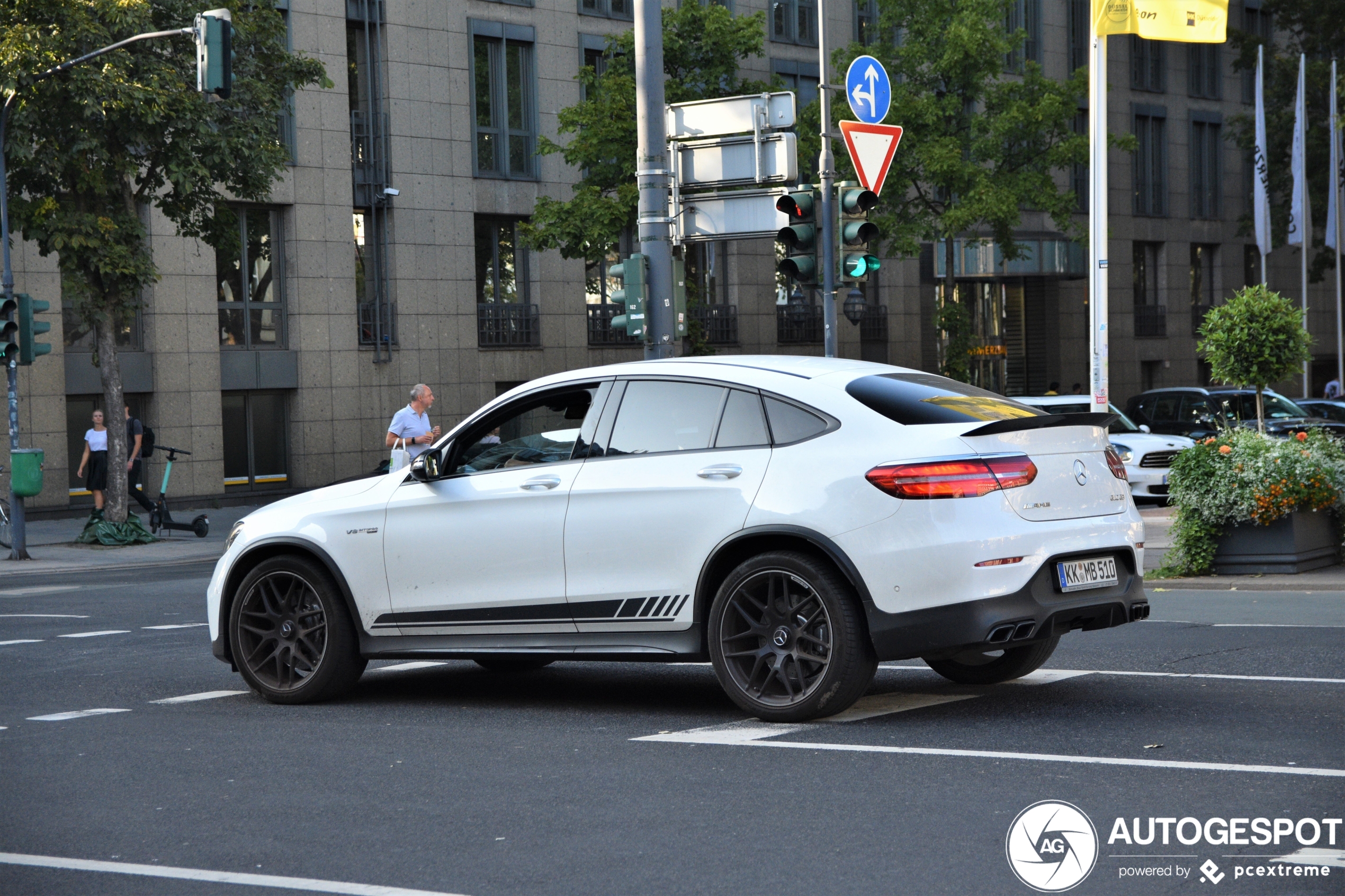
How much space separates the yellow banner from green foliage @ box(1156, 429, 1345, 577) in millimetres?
5701

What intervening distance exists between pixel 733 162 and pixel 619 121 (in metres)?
15.6

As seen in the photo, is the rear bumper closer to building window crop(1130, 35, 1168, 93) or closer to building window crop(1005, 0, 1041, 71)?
building window crop(1005, 0, 1041, 71)

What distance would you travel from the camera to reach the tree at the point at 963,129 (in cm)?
3256

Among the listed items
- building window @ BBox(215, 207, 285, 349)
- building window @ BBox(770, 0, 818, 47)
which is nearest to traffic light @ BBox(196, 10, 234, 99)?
building window @ BBox(215, 207, 285, 349)

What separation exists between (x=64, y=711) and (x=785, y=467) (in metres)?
4.02

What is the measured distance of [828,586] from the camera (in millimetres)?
6914

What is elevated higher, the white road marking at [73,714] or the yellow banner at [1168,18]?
the yellow banner at [1168,18]

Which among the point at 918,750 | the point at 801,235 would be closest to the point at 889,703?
the point at 918,750

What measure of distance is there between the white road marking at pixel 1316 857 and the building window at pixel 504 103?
1217 inches

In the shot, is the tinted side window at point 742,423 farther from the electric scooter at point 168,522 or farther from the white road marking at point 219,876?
the electric scooter at point 168,522

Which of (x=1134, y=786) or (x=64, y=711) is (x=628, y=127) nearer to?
(x=64, y=711)

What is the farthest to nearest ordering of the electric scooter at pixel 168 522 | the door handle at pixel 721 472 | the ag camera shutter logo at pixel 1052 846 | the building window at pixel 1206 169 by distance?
the building window at pixel 1206 169
the electric scooter at pixel 168 522
the door handle at pixel 721 472
the ag camera shutter logo at pixel 1052 846

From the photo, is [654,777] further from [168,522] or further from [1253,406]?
[1253,406]

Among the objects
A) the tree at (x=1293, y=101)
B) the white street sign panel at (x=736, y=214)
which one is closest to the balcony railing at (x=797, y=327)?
the tree at (x=1293, y=101)
